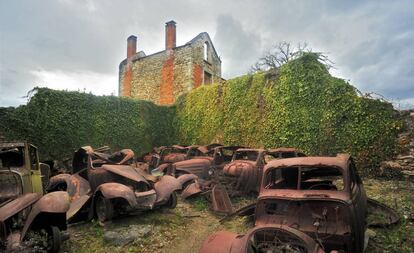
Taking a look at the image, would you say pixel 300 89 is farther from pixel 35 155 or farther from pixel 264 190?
pixel 35 155

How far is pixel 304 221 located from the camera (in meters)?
4.45

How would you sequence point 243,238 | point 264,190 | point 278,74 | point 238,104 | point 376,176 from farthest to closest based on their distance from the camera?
point 238,104 → point 278,74 → point 376,176 → point 264,190 → point 243,238

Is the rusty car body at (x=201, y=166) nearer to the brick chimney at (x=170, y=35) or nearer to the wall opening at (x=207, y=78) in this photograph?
the wall opening at (x=207, y=78)

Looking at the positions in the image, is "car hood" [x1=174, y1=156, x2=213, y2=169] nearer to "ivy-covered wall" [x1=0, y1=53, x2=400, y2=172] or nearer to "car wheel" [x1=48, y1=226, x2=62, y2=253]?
"ivy-covered wall" [x1=0, y1=53, x2=400, y2=172]

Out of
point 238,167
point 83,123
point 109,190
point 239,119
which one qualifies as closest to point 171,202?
point 109,190

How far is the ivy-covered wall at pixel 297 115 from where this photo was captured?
1127 centimetres

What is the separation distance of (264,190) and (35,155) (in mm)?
5330

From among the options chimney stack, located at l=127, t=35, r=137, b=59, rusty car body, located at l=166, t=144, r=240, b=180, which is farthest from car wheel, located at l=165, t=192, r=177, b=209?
chimney stack, located at l=127, t=35, r=137, b=59

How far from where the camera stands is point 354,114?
38.3 ft

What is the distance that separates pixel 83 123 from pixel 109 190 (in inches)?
369

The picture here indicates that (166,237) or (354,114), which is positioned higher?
(354,114)

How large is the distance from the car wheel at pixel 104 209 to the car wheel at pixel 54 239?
1392 mm

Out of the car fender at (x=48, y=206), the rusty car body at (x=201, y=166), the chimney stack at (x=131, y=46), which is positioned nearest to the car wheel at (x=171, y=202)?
the rusty car body at (x=201, y=166)

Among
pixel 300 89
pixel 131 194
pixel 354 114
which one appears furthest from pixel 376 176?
pixel 131 194
